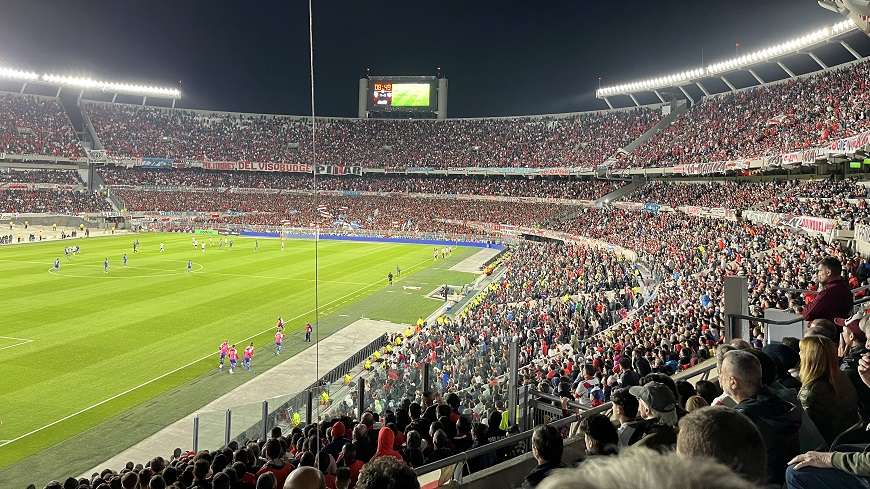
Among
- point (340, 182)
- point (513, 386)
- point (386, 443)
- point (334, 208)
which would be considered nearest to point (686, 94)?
point (334, 208)

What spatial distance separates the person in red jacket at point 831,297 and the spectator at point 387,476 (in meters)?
6.44

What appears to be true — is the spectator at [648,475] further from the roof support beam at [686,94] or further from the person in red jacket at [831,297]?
the roof support beam at [686,94]

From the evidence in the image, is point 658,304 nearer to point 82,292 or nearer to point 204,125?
point 82,292

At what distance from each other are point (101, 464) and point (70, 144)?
76755 millimetres

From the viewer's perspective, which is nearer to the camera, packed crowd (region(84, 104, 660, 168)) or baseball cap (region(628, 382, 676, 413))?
baseball cap (region(628, 382, 676, 413))

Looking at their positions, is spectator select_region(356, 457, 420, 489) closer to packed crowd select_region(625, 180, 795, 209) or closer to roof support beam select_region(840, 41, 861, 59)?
packed crowd select_region(625, 180, 795, 209)

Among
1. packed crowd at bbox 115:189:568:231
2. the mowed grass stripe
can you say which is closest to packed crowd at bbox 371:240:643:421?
the mowed grass stripe

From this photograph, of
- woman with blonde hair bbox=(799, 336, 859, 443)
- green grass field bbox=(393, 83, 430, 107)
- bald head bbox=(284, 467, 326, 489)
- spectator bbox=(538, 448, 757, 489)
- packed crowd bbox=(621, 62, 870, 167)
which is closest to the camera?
spectator bbox=(538, 448, 757, 489)

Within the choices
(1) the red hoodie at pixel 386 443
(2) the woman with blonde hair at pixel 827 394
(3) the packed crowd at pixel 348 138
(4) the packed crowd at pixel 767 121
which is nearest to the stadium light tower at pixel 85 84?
(3) the packed crowd at pixel 348 138

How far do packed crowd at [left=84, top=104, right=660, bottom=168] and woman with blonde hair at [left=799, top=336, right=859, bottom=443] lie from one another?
72027mm

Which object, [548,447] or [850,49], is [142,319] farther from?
[850,49]

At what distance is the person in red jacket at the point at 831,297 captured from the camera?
7.06m

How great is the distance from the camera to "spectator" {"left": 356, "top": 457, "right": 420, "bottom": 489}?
2.53m

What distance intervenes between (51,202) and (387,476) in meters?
81.3
